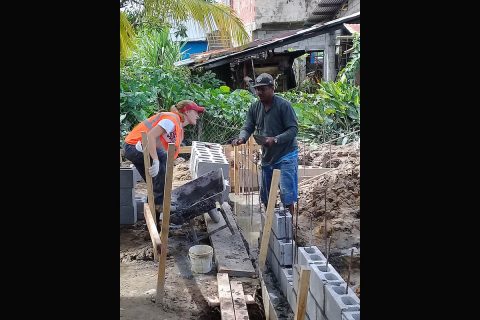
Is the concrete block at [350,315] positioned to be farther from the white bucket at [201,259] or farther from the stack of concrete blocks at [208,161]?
the stack of concrete blocks at [208,161]

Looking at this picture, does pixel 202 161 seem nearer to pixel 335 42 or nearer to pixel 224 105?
pixel 224 105

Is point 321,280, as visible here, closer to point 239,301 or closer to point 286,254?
point 239,301

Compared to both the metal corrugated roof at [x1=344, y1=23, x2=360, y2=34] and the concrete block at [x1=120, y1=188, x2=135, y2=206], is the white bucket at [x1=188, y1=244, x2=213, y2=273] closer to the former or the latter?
the concrete block at [x1=120, y1=188, x2=135, y2=206]

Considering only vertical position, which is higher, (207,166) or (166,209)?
(207,166)

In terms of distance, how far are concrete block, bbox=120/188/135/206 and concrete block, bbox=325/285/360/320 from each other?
418cm

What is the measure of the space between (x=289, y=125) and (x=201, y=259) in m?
1.87

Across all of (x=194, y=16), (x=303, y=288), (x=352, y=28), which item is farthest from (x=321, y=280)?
(x=352, y=28)

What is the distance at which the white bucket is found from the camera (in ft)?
18.1

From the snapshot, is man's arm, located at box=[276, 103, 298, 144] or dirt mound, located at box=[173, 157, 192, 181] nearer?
man's arm, located at box=[276, 103, 298, 144]

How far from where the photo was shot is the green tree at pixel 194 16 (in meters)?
7.98

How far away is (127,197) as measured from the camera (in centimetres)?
726

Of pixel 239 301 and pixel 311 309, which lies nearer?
pixel 311 309

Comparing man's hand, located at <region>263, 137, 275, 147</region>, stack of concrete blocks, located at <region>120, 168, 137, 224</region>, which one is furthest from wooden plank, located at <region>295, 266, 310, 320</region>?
stack of concrete blocks, located at <region>120, 168, 137, 224</region>
